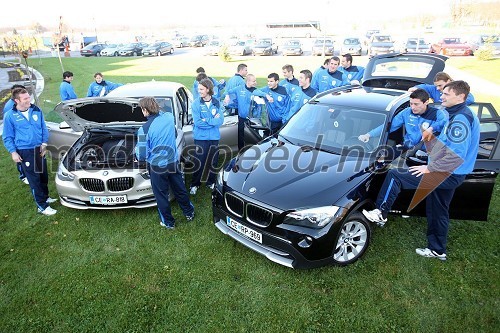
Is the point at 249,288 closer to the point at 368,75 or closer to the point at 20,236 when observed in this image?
the point at 20,236

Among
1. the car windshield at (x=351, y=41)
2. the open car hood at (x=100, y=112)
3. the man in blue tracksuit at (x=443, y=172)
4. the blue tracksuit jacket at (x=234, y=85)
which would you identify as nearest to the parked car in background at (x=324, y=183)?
the man in blue tracksuit at (x=443, y=172)

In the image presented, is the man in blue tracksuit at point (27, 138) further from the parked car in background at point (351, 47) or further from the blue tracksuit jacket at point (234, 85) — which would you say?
the parked car in background at point (351, 47)

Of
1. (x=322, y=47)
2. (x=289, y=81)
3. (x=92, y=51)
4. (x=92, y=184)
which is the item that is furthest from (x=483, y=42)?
(x=92, y=51)

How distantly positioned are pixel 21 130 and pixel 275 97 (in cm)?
396

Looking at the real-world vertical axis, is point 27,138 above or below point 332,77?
below

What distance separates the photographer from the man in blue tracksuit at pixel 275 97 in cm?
595

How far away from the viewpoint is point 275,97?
6.02m

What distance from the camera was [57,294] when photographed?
3.42 m

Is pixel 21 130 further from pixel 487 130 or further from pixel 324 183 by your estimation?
pixel 487 130

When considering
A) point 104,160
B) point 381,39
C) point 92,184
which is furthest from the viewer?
point 381,39

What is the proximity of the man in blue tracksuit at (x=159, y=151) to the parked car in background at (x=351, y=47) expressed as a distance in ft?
79.2

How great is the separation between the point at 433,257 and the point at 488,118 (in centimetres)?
204

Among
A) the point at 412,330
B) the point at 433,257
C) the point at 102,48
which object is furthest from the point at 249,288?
the point at 102,48

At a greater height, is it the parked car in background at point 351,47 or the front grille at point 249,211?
the parked car in background at point 351,47
